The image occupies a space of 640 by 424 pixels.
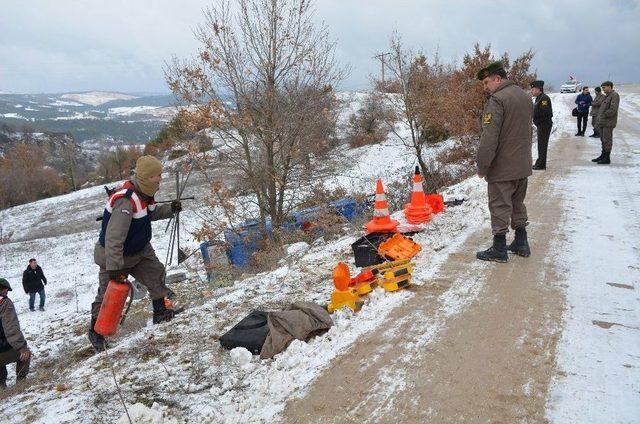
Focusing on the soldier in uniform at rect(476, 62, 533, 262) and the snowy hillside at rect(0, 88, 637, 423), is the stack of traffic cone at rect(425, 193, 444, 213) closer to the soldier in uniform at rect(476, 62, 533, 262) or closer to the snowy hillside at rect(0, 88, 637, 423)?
the snowy hillside at rect(0, 88, 637, 423)

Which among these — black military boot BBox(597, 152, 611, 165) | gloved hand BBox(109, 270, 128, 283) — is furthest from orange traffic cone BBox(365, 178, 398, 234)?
black military boot BBox(597, 152, 611, 165)

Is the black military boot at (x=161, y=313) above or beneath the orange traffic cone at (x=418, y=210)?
beneath

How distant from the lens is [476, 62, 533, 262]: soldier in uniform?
180 inches

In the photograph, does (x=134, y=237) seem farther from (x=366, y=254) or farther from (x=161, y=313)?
(x=366, y=254)

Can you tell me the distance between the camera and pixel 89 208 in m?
32.8

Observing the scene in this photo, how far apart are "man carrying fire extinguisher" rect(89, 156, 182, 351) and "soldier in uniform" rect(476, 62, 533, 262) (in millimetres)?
3415

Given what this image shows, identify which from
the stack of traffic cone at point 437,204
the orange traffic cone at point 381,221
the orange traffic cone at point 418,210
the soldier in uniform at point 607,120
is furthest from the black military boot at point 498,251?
the soldier in uniform at point 607,120

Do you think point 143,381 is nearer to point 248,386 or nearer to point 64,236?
point 248,386

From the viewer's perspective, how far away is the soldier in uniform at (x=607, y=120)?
33.1 feet

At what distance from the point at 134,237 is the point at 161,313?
0.93 metres

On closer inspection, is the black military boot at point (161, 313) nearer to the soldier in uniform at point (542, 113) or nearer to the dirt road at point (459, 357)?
the dirt road at point (459, 357)

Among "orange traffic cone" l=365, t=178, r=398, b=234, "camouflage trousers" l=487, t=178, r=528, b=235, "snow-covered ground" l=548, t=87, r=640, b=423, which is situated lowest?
"snow-covered ground" l=548, t=87, r=640, b=423

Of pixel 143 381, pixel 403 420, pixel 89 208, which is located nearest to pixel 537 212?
pixel 403 420

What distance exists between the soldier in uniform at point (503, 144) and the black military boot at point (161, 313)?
12.1 feet
